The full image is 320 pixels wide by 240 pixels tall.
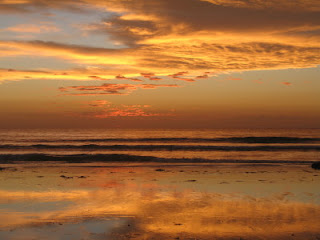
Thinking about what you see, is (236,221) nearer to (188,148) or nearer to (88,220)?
(88,220)

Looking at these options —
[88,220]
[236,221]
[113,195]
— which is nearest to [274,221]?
[236,221]

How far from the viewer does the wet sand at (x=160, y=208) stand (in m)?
7.87

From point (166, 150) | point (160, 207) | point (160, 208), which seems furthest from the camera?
point (166, 150)

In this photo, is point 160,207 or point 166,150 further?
point 166,150

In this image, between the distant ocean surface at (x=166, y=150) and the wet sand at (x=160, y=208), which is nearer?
the wet sand at (x=160, y=208)

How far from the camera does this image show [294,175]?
17.1m

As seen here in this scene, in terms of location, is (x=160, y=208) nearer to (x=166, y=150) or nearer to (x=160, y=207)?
(x=160, y=207)

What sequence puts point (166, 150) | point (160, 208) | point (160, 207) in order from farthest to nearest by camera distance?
point (166, 150), point (160, 207), point (160, 208)

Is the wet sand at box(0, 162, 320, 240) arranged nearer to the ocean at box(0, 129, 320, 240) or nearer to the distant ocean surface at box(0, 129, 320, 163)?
the ocean at box(0, 129, 320, 240)

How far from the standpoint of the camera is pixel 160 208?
10109 mm

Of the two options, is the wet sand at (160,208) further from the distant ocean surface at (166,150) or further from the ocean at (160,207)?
the distant ocean surface at (166,150)

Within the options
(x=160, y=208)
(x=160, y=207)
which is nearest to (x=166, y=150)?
(x=160, y=207)

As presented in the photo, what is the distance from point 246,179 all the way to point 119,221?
862 centimetres

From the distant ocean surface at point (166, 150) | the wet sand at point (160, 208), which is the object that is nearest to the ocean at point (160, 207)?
the wet sand at point (160, 208)
